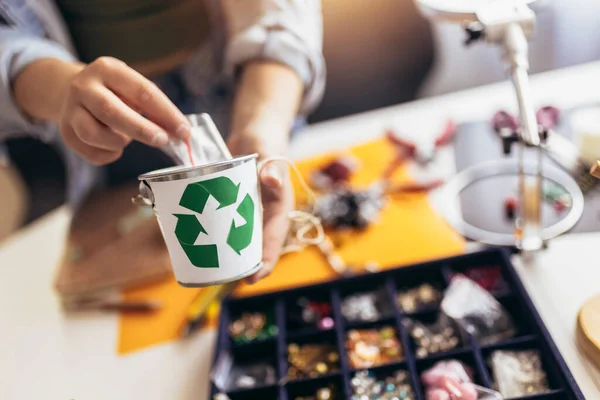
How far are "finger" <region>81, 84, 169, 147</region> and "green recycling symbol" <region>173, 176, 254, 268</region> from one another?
3.0 inches

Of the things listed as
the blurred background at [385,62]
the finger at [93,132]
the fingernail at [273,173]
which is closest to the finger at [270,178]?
the fingernail at [273,173]

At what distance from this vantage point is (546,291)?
1.78 feet

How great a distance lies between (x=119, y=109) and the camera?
392 mm

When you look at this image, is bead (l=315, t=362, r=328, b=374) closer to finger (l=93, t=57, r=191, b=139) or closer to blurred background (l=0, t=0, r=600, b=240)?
finger (l=93, t=57, r=191, b=139)

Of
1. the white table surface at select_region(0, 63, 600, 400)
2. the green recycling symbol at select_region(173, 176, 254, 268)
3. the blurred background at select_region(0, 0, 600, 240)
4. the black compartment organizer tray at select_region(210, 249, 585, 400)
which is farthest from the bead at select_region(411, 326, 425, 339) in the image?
the blurred background at select_region(0, 0, 600, 240)

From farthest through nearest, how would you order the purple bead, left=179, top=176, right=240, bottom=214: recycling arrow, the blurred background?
1. the blurred background
2. the purple bead
3. left=179, top=176, right=240, bottom=214: recycling arrow

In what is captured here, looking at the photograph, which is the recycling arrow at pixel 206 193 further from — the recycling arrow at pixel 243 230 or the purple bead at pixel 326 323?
the purple bead at pixel 326 323

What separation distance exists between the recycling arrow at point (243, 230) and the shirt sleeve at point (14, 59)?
0.88 ft

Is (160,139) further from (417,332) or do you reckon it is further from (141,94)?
(417,332)

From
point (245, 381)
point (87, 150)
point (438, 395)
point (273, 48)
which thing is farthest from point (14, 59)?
point (438, 395)

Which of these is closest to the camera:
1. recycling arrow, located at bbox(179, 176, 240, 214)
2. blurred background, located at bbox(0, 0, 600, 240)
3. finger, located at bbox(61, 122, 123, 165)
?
recycling arrow, located at bbox(179, 176, 240, 214)

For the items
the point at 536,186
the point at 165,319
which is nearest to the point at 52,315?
the point at 165,319

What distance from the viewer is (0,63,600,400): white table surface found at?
518 millimetres

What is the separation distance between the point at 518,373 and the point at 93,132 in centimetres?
38
